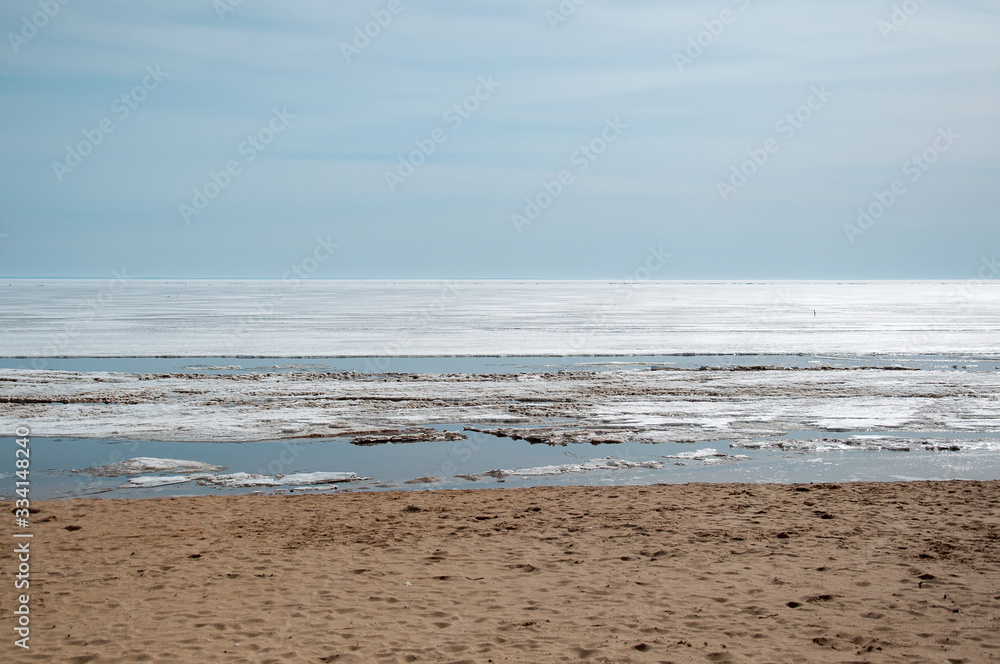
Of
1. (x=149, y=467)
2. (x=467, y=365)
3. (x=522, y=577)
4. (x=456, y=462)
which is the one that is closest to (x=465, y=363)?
(x=467, y=365)

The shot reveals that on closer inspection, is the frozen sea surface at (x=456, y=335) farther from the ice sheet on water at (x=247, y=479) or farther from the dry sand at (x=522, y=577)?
the dry sand at (x=522, y=577)

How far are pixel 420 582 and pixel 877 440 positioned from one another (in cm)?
1275

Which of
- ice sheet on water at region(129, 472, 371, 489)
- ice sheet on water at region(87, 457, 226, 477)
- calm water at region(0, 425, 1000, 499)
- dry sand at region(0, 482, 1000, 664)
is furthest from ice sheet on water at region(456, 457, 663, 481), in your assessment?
ice sheet on water at region(87, 457, 226, 477)

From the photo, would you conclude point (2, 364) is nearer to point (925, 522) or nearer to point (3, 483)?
point (3, 483)

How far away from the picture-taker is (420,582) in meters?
8.70

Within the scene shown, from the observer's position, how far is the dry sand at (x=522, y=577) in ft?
23.1

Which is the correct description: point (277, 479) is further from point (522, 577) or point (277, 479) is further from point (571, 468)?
point (522, 577)

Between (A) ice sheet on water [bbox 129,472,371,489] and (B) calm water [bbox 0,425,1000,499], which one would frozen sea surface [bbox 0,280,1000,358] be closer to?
(B) calm water [bbox 0,425,1000,499]

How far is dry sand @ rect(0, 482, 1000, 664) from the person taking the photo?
703 cm

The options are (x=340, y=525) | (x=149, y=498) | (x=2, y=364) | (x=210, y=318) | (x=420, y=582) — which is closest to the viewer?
(x=420, y=582)

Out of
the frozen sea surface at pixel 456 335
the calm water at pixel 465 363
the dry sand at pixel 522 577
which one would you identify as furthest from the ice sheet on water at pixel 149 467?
the frozen sea surface at pixel 456 335

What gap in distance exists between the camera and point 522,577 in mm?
8852

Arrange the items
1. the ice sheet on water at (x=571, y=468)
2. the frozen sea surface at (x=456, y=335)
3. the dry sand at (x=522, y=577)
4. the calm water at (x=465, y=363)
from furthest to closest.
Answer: the frozen sea surface at (x=456, y=335), the calm water at (x=465, y=363), the ice sheet on water at (x=571, y=468), the dry sand at (x=522, y=577)

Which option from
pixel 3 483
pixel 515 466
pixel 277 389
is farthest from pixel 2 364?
pixel 515 466
